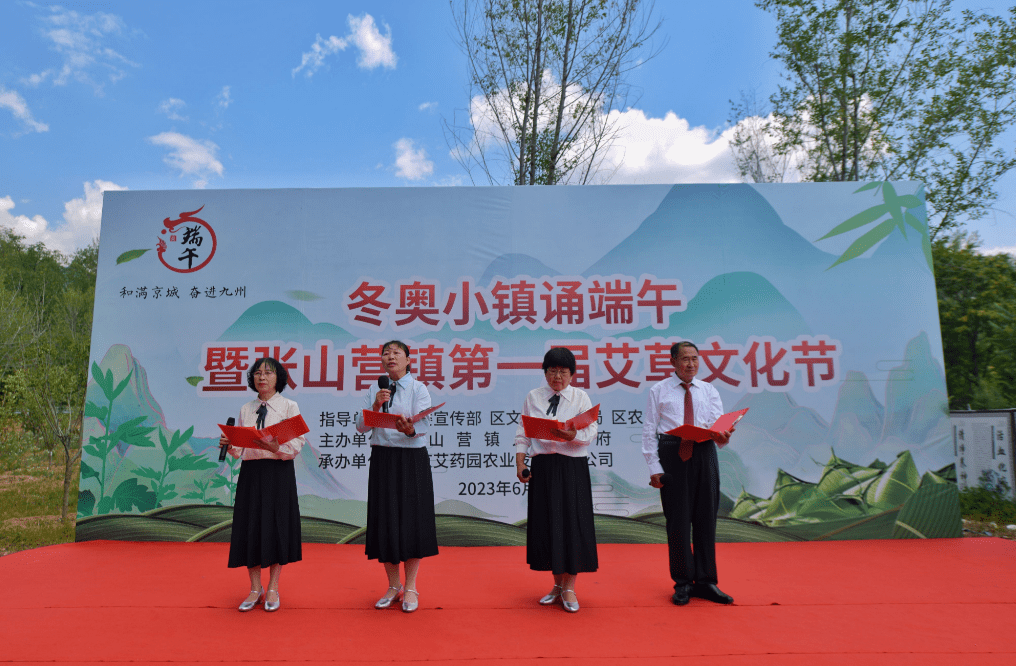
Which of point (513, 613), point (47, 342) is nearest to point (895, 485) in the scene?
point (513, 613)

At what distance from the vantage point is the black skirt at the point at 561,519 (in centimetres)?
262

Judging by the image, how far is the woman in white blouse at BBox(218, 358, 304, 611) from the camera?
261cm

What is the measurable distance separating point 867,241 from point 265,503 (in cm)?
469

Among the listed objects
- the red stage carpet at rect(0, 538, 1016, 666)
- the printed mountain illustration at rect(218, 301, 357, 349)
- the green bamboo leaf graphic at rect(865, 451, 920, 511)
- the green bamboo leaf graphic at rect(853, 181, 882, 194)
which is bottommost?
the red stage carpet at rect(0, 538, 1016, 666)

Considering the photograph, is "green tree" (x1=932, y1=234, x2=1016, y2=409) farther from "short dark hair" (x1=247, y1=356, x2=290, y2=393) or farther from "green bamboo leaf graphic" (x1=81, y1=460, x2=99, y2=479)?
"green bamboo leaf graphic" (x1=81, y1=460, x2=99, y2=479)

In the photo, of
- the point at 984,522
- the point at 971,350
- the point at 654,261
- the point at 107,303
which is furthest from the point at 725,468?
the point at 107,303

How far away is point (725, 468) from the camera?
4.20 metres

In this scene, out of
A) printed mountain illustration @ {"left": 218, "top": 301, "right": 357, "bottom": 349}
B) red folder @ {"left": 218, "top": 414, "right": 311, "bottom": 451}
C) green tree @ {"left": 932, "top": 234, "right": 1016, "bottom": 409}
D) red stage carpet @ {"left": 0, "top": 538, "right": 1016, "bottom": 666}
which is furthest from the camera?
green tree @ {"left": 932, "top": 234, "right": 1016, "bottom": 409}

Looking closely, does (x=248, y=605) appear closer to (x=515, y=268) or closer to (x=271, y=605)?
(x=271, y=605)

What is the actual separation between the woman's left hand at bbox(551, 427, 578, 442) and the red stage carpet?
81 cm

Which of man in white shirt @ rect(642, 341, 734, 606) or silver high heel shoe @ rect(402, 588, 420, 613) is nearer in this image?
silver high heel shoe @ rect(402, 588, 420, 613)

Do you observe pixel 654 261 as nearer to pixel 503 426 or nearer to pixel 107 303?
pixel 503 426

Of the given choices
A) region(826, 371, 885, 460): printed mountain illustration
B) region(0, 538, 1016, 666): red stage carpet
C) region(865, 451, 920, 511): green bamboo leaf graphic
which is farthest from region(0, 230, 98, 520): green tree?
region(865, 451, 920, 511): green bamboo leaf graphic

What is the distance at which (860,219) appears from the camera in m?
4.47
